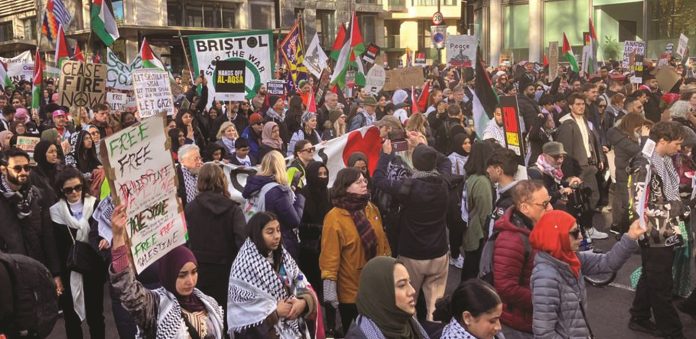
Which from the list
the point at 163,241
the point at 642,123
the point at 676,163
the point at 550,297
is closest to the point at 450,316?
the point at 550,297

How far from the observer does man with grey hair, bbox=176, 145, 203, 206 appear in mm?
6992

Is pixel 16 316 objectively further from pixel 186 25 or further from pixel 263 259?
pixel 186 25

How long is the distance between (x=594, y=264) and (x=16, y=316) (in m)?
3.18

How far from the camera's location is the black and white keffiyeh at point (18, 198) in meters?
5.72

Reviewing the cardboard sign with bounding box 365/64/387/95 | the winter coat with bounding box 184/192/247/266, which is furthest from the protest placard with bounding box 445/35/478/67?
the winter coat with bounding box 184/192/247/266

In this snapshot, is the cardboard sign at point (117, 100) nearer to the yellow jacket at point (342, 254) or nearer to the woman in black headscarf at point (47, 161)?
the woman in black headscarf at point (47, 161)

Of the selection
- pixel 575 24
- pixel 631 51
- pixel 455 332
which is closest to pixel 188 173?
pixel 455 332

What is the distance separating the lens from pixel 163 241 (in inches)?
161

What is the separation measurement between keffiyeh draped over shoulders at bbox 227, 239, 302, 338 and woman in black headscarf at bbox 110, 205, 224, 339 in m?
0.20

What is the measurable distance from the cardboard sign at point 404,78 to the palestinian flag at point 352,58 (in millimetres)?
970

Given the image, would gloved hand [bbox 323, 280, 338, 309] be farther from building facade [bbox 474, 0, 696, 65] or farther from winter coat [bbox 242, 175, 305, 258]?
building facade [bbox 474, 0, 696, 65]

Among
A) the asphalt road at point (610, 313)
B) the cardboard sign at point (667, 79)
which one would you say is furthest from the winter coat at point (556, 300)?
the cardboard sign at point (667, 79)

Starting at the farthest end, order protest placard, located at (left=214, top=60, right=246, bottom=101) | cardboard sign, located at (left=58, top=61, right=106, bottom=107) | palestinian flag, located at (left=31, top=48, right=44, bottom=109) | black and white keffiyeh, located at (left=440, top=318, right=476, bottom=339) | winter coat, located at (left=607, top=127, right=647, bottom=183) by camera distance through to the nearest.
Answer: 1. palestinian flag, located at (left=31, top=48, right=44, bottom=109)
2. protest placard, located at (left=214, top=60, right=246, bottom=101)
3. cardboard sign, located at (left=58, top=61, right=106, bottom=107)
4. winter coat, located at (left=607, top=127, right=647, bottom=183)
5. black and white keffiyeh, located at (left=440, top=318, right=476, bottom=339)

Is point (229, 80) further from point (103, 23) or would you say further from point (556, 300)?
point (556, 300)
